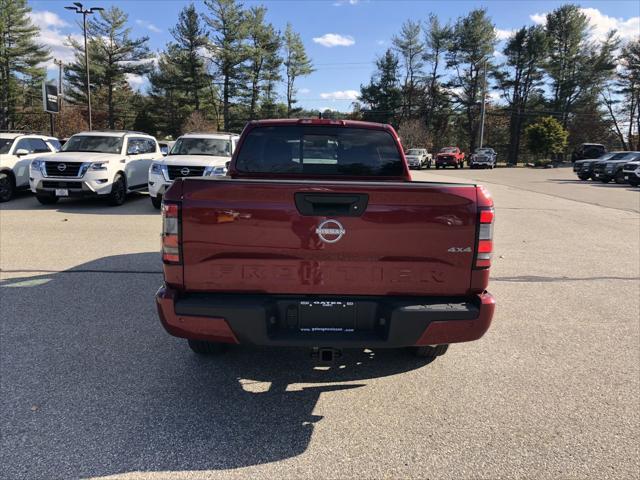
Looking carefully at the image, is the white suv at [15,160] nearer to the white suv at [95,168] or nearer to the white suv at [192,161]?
the white suv at [95,168]

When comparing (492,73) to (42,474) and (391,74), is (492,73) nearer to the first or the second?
(391,74)

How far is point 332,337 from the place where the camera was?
2.81 m

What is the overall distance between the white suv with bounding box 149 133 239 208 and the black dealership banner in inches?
476

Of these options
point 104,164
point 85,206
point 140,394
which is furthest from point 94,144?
point 140,394

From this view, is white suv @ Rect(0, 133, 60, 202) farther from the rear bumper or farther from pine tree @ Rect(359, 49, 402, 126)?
pine tree @ Rect(359, 49, 402, 126)

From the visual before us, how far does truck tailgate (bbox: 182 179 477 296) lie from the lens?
275 cm

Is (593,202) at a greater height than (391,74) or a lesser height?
lesser

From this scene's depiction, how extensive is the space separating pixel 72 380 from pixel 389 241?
8.40 ft

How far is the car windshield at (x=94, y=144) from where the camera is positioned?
12.9m

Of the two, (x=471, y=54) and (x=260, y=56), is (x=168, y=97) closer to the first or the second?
(x=260, y=56)

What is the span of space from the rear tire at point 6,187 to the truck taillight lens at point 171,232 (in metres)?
12.7

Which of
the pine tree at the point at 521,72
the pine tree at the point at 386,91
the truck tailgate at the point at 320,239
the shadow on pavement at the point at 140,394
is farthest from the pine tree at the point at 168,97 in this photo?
the truck tailgate at the point at 320,239

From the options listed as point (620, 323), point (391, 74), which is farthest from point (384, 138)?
point (391, 74)

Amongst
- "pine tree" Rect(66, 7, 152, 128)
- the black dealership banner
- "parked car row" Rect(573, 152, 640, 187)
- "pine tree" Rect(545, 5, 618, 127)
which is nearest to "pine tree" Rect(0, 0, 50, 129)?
"pine tree" Rect(66, 7, 152, 128)
